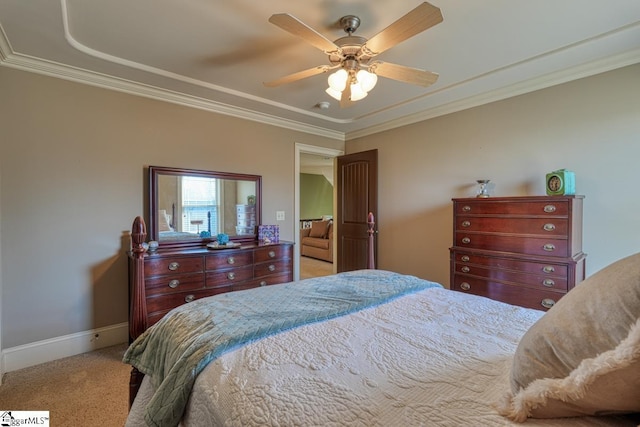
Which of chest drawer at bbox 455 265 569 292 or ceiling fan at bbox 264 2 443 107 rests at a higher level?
ceiling fan at bbox 264 2 443 107

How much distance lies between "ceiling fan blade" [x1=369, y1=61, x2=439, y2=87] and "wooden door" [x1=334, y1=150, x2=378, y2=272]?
2.06m

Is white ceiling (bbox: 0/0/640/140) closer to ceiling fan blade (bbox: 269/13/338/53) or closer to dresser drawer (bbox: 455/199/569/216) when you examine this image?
ceiling fan blade (bbox: 269/13/338/53)

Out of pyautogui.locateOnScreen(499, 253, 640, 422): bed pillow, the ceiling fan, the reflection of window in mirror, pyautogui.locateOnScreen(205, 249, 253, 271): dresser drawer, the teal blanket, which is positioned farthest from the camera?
the reflection of window in mirror

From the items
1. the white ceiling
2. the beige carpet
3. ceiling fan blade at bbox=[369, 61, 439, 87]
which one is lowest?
the beige carpet

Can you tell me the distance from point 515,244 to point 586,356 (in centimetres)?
217

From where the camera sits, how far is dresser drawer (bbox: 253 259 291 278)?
318cm

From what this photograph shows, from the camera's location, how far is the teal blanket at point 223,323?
1017 millimetres

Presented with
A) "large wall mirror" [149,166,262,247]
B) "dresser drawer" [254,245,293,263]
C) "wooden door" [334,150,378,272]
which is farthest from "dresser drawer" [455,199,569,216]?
"large wall mirror" [149,166,262,247]

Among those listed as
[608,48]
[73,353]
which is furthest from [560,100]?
[73,353]

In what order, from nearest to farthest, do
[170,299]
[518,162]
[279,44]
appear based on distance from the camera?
[279,44]
[170,299]
[518,162]

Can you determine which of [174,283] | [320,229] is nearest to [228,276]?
[174,283]

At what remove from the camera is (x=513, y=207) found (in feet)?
8.11

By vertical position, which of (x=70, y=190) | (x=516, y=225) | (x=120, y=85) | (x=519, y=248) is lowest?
(x=519, y=248)

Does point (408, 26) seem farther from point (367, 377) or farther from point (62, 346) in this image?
point (62, 346)
